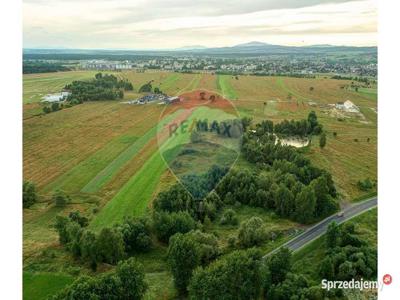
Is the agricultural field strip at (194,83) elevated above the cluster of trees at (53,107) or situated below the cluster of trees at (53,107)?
above

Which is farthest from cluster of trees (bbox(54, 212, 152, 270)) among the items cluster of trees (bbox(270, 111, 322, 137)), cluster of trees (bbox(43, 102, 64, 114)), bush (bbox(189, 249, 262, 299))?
cluster of trees (bbox(43, 102, 64, 114))

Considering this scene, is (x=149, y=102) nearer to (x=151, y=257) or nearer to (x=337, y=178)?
(x=337, y=178)

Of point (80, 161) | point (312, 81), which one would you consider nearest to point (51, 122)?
point (80, 161)

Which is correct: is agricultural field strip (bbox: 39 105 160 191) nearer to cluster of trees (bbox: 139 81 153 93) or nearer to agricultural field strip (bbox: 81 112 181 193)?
agricultural field strip (bbox: 81 112 181 193)

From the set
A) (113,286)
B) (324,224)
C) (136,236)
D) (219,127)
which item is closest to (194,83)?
(324,224)

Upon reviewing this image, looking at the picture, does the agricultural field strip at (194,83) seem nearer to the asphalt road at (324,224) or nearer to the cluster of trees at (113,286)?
the asphalt road at (324,224)

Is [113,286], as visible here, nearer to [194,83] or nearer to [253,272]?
[253,272]

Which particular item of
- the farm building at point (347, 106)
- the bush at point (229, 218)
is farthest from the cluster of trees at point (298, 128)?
the bush at point (229, 218)
